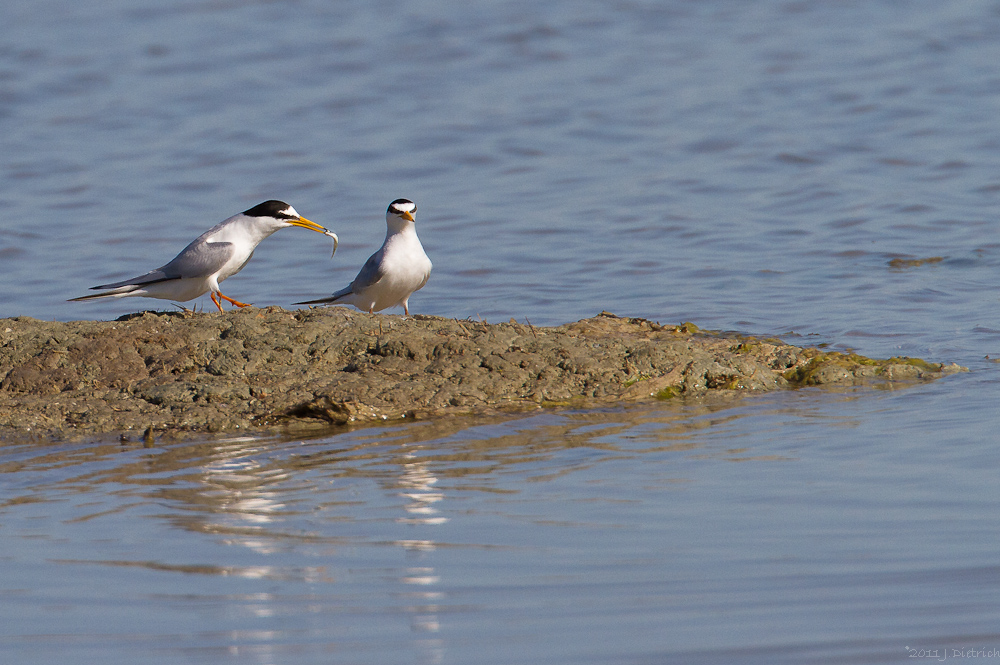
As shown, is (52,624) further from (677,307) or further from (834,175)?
(834,175)

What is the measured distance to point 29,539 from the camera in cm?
466

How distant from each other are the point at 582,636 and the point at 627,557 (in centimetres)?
66

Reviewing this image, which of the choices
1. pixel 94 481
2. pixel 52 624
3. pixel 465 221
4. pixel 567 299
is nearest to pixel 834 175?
pixel 465 221

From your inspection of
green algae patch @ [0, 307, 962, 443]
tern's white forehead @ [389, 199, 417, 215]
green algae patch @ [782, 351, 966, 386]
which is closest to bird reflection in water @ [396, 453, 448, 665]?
green algae patch @ [0, 307, 962, 443]

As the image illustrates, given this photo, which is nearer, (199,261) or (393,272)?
(199,261)

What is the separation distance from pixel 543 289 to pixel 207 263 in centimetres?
365

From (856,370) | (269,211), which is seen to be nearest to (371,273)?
(269,211)

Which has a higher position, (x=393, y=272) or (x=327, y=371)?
(x=393, y=272)

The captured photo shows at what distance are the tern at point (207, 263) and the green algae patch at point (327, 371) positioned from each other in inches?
37.2

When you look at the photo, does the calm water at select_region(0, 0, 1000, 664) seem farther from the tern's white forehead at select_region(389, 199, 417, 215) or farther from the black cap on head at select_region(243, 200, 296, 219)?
the black cap on head at select_region(243, 200, 296, 219)

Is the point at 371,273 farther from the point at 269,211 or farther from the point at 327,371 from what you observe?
the point at 327,371

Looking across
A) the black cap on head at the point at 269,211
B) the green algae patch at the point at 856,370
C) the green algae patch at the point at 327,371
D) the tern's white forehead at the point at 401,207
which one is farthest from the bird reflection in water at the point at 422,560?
the tern's white forehead at the point at 401,207

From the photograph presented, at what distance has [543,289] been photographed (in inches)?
427

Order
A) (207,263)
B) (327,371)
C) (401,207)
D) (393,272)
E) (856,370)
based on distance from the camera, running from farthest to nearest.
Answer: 1. (401,207)
2. (393,272)
3. (207,263)
4. (856,370)
5. (327,371)
